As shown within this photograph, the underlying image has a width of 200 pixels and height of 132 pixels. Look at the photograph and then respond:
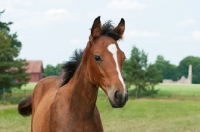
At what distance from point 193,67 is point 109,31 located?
74610 mm

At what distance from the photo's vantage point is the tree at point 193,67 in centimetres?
7462

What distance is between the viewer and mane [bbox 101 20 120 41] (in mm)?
4230

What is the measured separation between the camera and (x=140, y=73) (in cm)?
4309

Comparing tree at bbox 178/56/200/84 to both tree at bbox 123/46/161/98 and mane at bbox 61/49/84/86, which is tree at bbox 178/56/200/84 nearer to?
tree at bbox 123/46/161/98

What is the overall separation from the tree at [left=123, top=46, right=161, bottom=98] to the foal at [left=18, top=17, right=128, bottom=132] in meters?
38.3

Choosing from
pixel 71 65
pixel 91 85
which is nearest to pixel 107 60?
pixel 91 85

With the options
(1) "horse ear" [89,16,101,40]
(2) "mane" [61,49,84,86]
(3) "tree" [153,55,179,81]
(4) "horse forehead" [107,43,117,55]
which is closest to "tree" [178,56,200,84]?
(3) "tree" [153,55,179,81]

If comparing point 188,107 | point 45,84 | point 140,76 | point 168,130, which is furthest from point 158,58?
point 45,84

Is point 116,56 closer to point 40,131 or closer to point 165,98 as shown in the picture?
point 40,131

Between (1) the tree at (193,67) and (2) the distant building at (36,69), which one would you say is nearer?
(2) the distant building at (36,69)

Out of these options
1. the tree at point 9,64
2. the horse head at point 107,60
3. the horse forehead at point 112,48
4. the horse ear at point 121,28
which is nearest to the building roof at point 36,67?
the tree at point 9,64

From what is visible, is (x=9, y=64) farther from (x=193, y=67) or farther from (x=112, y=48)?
(x=193, y=67)

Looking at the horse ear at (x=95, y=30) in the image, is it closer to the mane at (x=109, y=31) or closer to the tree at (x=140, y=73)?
the mane at (x=109, y=31)

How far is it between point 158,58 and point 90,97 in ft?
257
